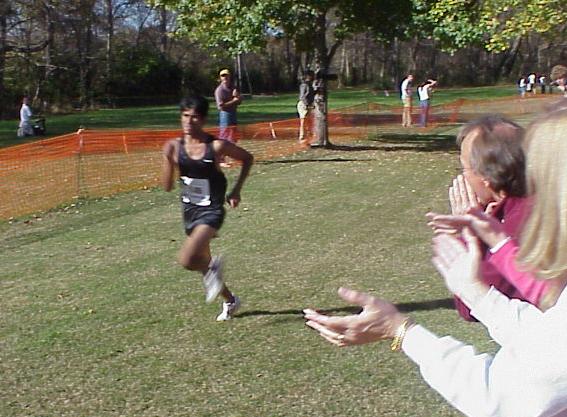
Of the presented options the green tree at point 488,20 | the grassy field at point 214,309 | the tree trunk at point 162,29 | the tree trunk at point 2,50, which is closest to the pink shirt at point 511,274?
the grassy field at point 214,309

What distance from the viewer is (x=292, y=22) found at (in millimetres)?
17719

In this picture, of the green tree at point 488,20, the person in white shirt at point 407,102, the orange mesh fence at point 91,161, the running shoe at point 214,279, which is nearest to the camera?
the running shoe at point 214,279

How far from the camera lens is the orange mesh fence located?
40.5ft

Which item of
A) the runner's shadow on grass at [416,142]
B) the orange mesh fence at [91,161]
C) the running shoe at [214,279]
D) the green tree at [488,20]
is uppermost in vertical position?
the green tree at [488,20]

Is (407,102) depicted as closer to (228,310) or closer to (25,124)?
(25,124)

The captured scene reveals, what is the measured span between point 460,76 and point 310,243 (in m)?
61.5

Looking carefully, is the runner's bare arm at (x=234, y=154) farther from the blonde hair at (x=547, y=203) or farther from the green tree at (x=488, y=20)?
the green tree at (x=488, y=20)

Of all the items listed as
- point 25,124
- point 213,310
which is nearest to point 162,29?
point 25,124

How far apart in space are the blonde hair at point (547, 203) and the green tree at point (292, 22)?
15.6 m

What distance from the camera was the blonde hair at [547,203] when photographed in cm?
152

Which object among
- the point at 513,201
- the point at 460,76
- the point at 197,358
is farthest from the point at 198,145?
the point at 460,76

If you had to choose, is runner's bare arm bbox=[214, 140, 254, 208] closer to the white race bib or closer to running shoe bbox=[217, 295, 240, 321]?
the white race bib

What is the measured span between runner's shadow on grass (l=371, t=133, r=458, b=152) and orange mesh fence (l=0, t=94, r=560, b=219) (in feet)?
3.22

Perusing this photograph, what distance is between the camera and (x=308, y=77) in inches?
752
